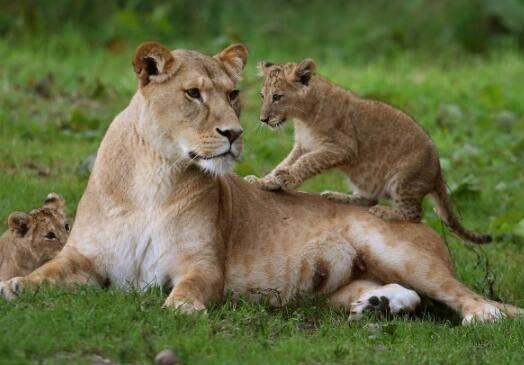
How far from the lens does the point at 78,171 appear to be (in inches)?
396

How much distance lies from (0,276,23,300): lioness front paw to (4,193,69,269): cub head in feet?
2.54

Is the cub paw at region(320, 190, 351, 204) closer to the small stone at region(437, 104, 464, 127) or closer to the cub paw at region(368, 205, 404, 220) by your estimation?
the cub paw at region(368, 205, 404, 220)

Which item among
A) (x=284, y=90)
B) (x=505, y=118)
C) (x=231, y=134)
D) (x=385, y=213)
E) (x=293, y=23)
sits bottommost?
(x=505, y=118)

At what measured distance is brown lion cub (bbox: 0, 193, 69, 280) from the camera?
24.8ft

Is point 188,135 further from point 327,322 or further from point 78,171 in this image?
point 78,171

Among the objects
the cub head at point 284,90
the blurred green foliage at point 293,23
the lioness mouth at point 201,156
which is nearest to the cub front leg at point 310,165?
the cub head at point 284,90

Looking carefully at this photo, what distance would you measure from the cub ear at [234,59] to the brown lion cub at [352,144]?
1.96 feet

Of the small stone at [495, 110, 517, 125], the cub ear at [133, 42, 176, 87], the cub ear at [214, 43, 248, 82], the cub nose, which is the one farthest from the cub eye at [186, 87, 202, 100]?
the small stone at [495, 110, 517, 125]

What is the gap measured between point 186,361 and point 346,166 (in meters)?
2.54

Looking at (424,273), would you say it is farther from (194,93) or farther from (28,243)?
(28,243)

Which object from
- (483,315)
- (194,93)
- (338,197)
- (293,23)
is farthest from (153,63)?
(293,23)

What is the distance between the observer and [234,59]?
24.4ft

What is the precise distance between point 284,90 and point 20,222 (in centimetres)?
176

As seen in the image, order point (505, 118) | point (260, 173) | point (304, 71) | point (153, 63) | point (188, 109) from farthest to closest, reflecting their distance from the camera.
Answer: point (505, 118), point (260, 173), point (304, 71), point (153, 63), point (188, 109)
